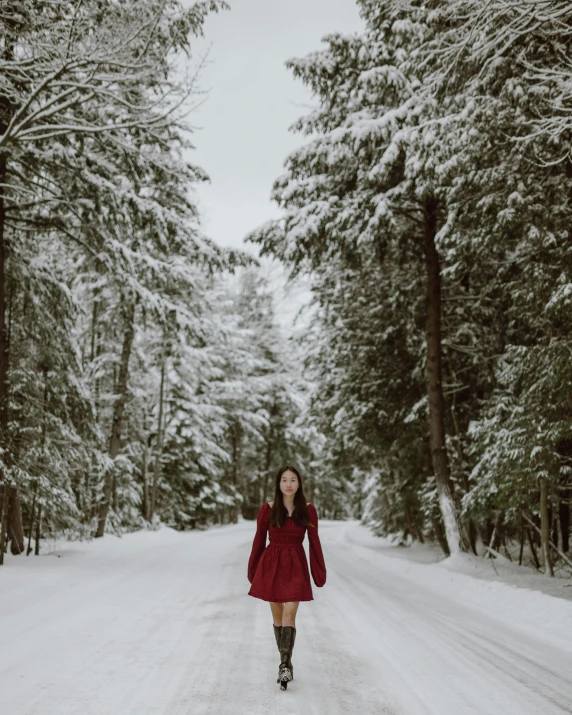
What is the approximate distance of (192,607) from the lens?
7613 millimetres

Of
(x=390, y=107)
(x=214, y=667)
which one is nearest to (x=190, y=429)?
(x=390, y=107)

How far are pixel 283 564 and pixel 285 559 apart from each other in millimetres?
41

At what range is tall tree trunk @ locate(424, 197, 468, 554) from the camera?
42.0 ft

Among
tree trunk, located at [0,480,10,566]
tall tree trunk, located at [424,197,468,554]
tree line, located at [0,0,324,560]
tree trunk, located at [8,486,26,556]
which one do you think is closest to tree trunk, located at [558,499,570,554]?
tall tree trunk, located at [424,197,468,554]

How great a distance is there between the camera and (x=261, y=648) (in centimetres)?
570

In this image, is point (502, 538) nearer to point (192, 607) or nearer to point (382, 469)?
point (382, 469)

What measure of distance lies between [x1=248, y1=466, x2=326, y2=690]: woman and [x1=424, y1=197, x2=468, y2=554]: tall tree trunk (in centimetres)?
854

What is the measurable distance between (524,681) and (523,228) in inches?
301

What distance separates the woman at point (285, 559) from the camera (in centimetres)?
471

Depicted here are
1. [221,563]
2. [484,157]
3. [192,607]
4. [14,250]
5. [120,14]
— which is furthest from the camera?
[221,563]

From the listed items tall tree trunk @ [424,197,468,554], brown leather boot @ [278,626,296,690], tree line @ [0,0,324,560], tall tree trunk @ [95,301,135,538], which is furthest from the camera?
tall tree trunk @ [95,301,135,538]

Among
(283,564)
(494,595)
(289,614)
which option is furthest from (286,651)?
(494,595)

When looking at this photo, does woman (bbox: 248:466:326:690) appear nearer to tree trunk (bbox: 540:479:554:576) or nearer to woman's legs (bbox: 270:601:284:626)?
woman's legs (bbox: 270:601:284:626)

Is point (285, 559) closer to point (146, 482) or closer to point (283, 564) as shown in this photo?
point (283, 564)
